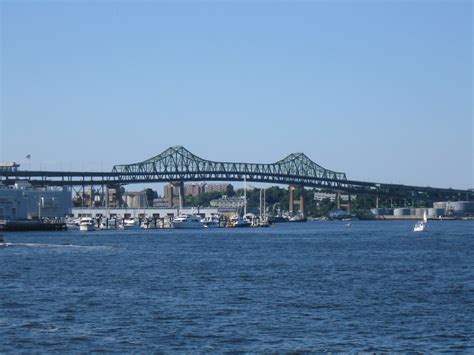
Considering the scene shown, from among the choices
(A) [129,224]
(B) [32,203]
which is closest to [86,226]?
(B) [32,203]

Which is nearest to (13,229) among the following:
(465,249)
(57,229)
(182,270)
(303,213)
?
(57,229)

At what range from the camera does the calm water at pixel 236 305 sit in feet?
75.3

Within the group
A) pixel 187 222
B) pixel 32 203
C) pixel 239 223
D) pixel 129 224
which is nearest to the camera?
pixel 32 203

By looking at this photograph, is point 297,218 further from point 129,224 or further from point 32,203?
point 32,203

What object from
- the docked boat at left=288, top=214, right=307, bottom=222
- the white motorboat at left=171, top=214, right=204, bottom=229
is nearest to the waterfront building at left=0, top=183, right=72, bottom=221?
the white motorboat at left=171, top=214, right=204, bottom=229

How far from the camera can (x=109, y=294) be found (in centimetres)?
3203

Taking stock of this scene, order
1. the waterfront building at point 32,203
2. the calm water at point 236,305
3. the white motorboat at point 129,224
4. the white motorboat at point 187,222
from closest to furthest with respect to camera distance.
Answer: the calm water at point 236,305
the waterfront building at point 32,203
the white motorboat at point 187,222
the white motorboat at point 129,224

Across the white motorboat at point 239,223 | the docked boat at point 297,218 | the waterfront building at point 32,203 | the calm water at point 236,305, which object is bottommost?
the calm water at point 236,305

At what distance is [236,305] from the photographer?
29.0 meters

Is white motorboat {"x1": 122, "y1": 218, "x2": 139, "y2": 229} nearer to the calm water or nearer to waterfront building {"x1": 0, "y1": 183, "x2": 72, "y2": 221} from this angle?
waterfront building {"x1": 0, "y1": 183, "x2": 72, "y2": 221}

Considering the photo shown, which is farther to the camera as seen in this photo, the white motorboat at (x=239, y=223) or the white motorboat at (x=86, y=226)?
the white motorboat at (x=239, y=223)

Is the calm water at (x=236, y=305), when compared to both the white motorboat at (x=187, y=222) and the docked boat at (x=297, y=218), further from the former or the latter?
the docked boat at (x=297, y=218)

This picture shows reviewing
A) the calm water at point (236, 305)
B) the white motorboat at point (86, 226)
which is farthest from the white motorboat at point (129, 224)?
Answer: the calm water at point (236, 305)

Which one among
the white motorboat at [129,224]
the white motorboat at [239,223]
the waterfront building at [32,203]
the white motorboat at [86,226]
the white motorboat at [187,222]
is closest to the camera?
the waterfront building at [32,203]
